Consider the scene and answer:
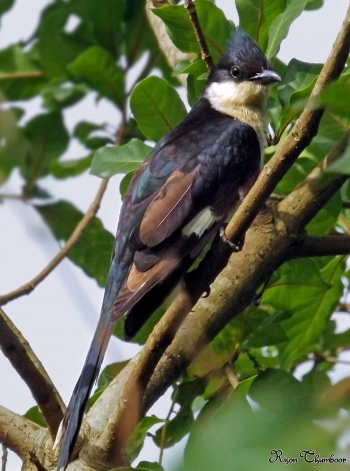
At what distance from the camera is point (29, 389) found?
246 centimetres

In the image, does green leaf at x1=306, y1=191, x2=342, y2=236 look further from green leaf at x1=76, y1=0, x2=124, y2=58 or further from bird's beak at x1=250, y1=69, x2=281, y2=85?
green leaf at x1=76, y1=0, x2=124, y2=58

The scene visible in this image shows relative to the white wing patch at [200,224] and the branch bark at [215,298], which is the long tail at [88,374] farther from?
the white wing patch at [200,224]

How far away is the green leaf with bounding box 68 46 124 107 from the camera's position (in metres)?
4.41

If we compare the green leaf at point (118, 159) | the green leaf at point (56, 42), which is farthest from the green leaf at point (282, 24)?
the green leaf at point (56, 42)

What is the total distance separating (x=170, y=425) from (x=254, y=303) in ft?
2.10

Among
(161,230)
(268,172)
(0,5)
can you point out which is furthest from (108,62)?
(268,172)

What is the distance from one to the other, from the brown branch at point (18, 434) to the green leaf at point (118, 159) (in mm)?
1065

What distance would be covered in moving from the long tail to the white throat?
45.7 inches

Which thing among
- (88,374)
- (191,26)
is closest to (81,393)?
(88,374)

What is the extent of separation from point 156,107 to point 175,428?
4.53ft

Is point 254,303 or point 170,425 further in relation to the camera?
point 254,303

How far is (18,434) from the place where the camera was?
257 centimetres

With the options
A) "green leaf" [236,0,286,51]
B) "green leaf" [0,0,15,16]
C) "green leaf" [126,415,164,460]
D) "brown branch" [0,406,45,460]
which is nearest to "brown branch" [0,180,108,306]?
"brown branch" [0,406,45,460]

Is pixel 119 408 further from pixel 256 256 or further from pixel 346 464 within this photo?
pixel 346 464
